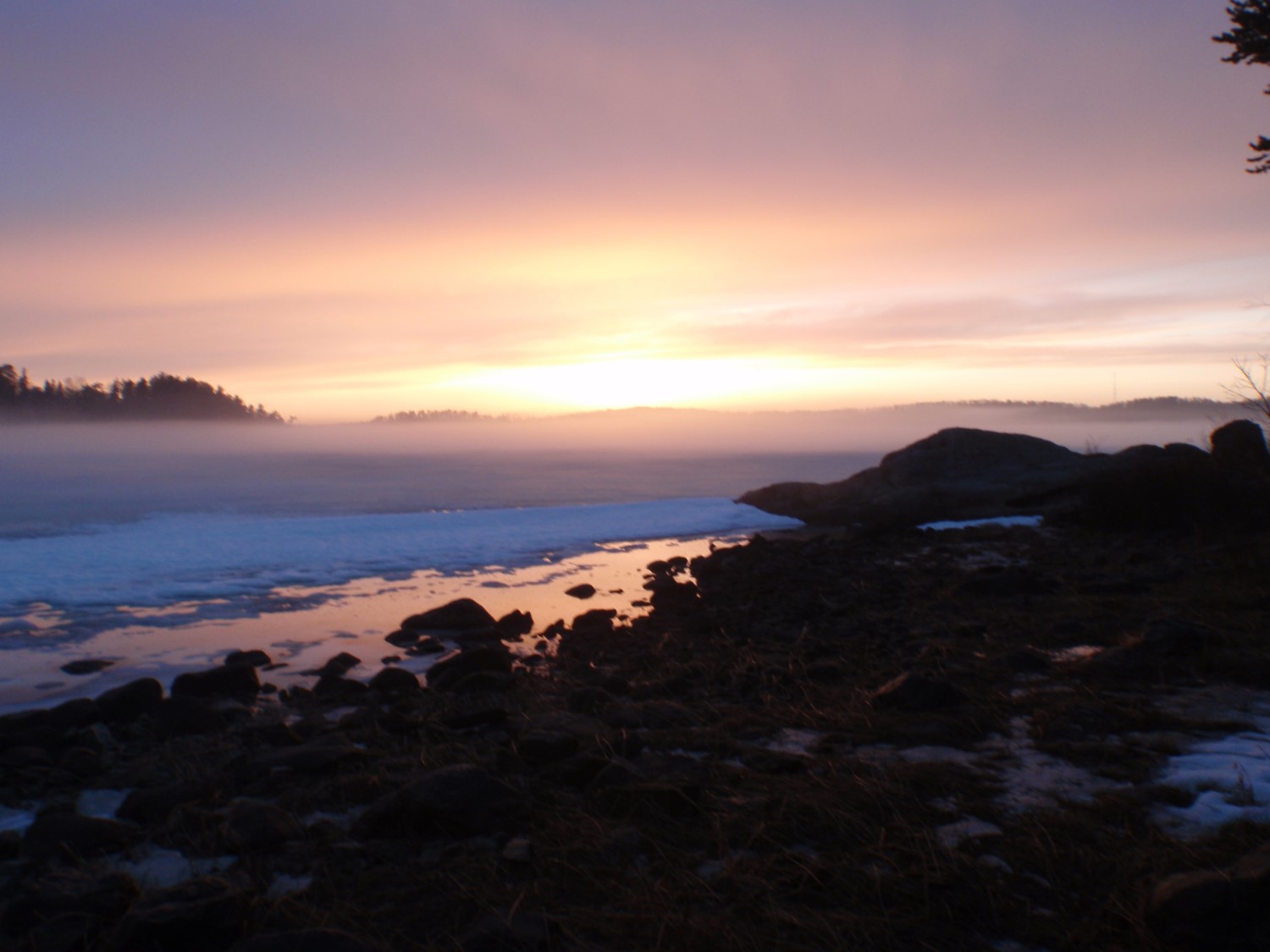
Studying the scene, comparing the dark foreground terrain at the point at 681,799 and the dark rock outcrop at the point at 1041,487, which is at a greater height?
the dark rock outcrop at the point at 1041,487

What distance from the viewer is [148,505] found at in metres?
21.3

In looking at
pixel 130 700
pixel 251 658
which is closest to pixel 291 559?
pixel 251 658

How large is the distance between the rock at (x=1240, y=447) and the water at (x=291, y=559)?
25.8ft

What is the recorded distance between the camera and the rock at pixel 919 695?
14.5ft

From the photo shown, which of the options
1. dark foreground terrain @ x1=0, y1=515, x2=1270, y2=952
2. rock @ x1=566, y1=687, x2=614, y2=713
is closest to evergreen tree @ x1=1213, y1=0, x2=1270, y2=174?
dark foreground terrain @ x1=0, y1=515, x2=1270, y2=952

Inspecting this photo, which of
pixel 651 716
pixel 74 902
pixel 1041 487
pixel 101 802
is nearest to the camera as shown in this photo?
pixel 74 902

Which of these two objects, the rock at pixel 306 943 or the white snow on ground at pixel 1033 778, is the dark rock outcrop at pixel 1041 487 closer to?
the white snow on ground at pixel 1033 778

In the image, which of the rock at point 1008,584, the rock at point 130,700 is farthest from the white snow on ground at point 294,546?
the rock at point 1008,584

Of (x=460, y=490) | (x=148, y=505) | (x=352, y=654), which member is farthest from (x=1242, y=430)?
(x=148, y=505)

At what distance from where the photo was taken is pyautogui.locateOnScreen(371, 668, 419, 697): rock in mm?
6012

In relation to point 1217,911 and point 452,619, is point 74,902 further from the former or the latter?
point 452,619

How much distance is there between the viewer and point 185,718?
5.34 m

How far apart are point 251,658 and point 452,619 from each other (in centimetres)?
195

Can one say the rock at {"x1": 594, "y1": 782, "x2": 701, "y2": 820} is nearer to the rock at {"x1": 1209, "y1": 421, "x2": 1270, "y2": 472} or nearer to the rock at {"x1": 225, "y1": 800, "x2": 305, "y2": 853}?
the rock at {"x1": 225, "y1": 800, "x2": 305, "y2": 853}
